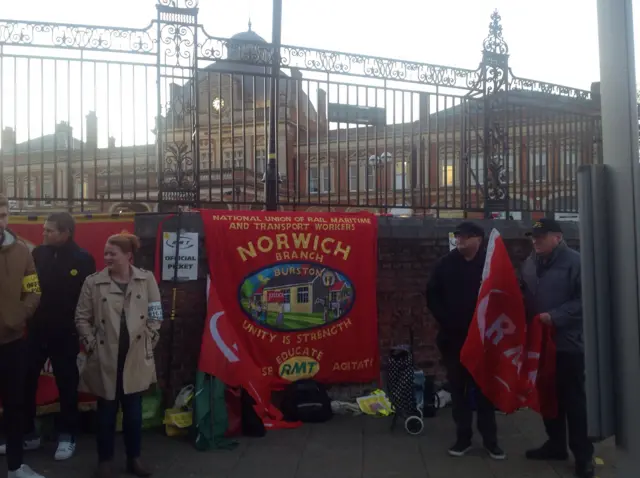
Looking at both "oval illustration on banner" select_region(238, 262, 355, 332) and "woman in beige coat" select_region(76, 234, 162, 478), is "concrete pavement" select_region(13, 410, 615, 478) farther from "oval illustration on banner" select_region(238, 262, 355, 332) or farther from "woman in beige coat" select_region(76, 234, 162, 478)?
"oval illustration on banner" select_region(238, 262, 355, 332)

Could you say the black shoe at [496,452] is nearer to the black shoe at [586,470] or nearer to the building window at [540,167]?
the black shoe at [586,470]

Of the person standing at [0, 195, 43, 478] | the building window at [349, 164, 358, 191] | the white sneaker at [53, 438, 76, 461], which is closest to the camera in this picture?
the person standing at [0, 195, 43, 478]

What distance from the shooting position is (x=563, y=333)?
207 inches

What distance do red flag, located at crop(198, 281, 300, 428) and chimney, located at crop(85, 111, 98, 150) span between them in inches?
85.3

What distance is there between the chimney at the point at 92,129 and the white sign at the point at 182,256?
1498mm

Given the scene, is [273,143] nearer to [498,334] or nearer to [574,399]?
[498,334]

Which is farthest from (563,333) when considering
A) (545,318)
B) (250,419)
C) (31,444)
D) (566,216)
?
(566,216)

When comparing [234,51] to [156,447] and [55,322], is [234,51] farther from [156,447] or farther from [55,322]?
[156,447]

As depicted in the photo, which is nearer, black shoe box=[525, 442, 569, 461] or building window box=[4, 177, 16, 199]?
black shoe box=[525, 442, 569, 461]

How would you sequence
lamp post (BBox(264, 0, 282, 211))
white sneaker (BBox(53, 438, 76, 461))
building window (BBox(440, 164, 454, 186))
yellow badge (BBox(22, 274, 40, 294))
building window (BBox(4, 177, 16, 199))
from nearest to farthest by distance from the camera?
yellow badge (BBox(22, 274, 40, 294))
white sneaker (BBox(53, 438, 76, 461))
building window (BBox(4, 177, 16, 199))
lamp post (BBox(264, 0, 282, 211))
building window (BBox(440, 164, 454, 186))

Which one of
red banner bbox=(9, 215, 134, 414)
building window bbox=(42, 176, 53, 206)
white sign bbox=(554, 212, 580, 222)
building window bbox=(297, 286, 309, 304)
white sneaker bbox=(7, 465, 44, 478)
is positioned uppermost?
building window bbox=(42, 176, 53, 206)

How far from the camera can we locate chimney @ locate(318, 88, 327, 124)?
804cm

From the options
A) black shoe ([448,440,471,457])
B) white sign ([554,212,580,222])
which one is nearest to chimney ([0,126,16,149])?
black shoe ([448,440,471,457])

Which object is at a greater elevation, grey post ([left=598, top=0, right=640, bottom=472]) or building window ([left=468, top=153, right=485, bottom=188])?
building window ([left=468, top=153, right=485, bottom=188])
